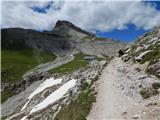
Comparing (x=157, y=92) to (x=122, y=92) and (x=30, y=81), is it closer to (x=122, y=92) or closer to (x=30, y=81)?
(x=122, y=92)

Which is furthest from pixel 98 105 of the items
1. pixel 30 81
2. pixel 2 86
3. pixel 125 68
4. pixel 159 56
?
pixel 2 86

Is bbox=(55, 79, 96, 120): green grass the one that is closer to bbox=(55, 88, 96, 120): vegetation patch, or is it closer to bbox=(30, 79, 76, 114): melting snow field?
bbox=(55, 88, 96, 120): vegetation patch

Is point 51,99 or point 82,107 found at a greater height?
point 82,107

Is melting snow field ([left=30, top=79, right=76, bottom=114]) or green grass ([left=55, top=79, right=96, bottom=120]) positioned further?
melting snow field ([left=30, top=79, right=76, bottom=114])

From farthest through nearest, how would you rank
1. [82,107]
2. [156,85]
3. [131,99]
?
[82,107], [156,85], [131,99]

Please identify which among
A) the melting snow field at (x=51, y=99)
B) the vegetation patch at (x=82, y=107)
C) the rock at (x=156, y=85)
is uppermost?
the rock at (x=156, y=85)

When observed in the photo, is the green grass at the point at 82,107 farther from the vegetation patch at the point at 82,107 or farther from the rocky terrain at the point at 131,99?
the rocky terrain at the point at 131,99

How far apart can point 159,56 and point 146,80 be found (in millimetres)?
8197

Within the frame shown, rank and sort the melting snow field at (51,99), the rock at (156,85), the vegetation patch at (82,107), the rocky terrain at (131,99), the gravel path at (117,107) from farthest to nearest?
the melting snow field at (51,99) < the rock at (156,85) < the vegetation patch at (82,107) < the rocky terrain at (131,99) < the gravel path at (117,107)

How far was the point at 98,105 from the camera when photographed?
33438 mm

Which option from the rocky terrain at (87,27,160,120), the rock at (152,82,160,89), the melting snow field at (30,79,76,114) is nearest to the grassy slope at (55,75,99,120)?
the rocky terrain at (87,27,160,120)

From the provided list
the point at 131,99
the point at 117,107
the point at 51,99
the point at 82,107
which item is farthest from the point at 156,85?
the point at 51,99

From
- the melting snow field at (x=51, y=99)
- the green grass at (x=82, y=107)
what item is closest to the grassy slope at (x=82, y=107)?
the green grass at (x=82, y=107)

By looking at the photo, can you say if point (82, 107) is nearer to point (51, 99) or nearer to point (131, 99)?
point (131, 99)
